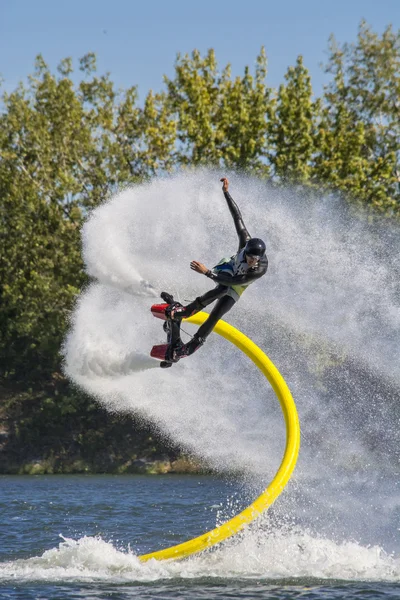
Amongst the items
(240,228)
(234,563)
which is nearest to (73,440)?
(234,563)

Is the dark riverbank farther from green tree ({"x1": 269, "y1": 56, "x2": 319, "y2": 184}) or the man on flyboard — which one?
the man on flyboard

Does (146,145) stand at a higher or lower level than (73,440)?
higher

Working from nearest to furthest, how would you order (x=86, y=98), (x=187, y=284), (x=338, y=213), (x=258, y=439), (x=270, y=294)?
(x=187, y=284) < (x=270, y=294) < (x=258, y=439) < (x=338, y=213) < (x=86, y=98)

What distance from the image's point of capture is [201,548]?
1513 cm

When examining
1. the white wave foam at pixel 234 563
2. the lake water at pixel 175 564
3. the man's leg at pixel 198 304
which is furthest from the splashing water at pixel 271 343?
the man's leg at pixel 198 304

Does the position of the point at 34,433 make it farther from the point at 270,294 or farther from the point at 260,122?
the point at 270,294

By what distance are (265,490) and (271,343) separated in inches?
516

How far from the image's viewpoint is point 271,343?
28906 millimetres

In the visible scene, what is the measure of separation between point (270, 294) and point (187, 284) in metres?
5.38

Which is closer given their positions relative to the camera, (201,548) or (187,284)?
(201,548)

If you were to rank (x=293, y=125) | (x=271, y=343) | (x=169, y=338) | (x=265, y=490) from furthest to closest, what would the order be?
(x=293, y=125)
(x=271, y=343)
(x=265, y=490)
(x=169, y=338)

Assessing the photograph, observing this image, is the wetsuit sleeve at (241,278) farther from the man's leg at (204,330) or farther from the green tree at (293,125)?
the green tree at (293,125)

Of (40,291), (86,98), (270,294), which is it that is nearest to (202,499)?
(270,294)

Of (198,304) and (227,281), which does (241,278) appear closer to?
(227,281)
